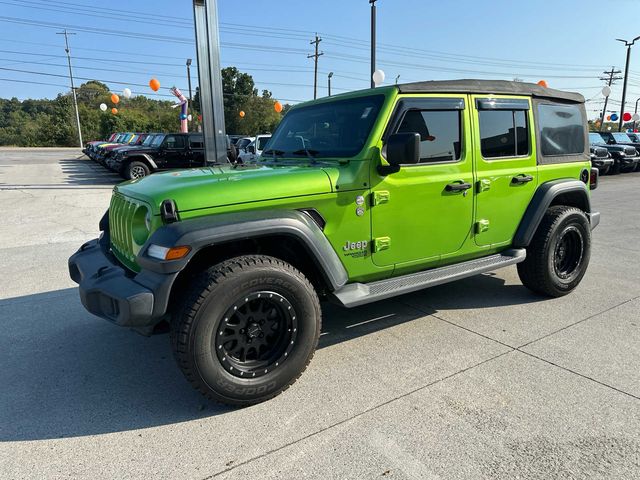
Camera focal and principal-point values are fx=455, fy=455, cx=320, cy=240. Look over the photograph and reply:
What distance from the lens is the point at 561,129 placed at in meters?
4.45

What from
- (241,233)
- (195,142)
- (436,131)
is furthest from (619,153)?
(241,233)

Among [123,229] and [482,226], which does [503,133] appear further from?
[123,229]

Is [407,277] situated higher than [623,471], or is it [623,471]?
[407,277]

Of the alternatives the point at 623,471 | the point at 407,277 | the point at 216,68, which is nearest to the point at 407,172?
the point at 407,277

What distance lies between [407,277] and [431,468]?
1526mm

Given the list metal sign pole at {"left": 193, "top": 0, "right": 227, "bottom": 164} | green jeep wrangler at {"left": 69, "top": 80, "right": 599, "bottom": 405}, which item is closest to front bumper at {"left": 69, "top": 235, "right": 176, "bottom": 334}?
green jeep wrangler at {"left": 69, "top": 80, "right": 599, "bottom": 405}

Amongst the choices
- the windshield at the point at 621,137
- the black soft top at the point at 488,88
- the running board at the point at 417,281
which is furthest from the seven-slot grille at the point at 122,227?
the windshield at the point at 621,137

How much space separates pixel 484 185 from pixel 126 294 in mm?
2845

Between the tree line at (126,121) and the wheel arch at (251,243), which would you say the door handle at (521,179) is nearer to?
the wheel arch at (251,243)

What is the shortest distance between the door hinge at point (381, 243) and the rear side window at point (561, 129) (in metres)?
2.00

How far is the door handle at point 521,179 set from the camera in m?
3.98

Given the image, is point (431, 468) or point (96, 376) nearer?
point (431, 468)

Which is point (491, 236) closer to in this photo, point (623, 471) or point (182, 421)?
point (623, 471)

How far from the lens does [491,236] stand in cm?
397
